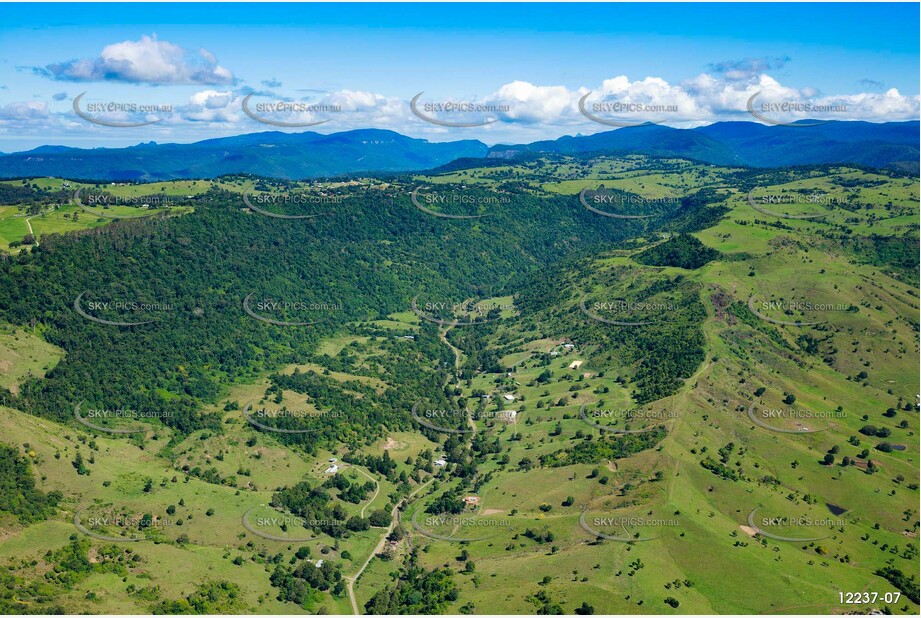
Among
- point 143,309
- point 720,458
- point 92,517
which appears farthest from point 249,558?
point 143,309

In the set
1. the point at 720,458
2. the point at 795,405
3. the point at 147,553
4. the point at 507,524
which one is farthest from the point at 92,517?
the point at 795,405

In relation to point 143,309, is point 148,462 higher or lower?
lower

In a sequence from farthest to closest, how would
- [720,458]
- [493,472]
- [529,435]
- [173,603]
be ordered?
[529,435], [493,472], [720,458], [173,603]

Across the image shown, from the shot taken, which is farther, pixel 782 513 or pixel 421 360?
pixel 421 360

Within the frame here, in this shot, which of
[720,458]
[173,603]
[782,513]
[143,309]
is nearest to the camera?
[173,603]

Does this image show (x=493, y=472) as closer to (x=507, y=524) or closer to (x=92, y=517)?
(x=507, y=524)

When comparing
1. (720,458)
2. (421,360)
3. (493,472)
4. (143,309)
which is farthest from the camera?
(421,360)

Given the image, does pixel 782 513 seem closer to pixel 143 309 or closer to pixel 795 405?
pixel 795 405

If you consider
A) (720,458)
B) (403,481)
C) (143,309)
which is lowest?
(403,481)

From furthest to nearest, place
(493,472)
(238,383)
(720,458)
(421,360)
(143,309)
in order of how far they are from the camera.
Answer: (421,360) < (143,309) < (238,383) < (493,472) < (720,458)
